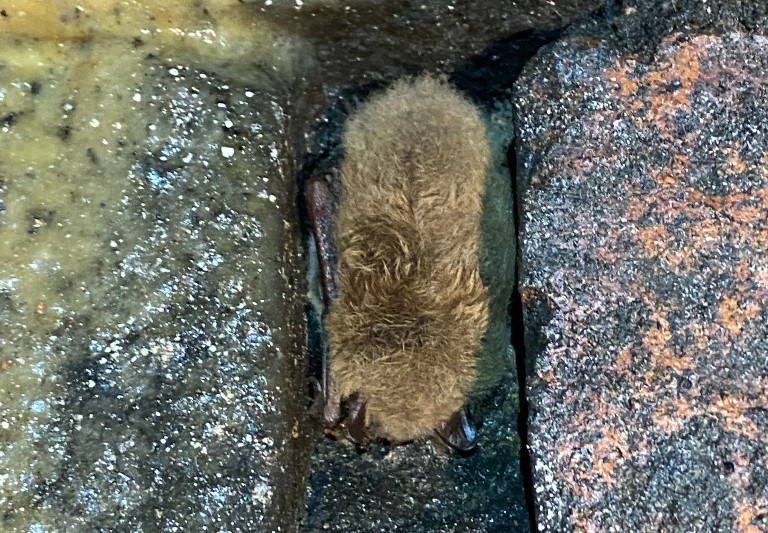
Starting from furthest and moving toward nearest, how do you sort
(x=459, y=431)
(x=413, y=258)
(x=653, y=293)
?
(x=459, y=431)
(x=413, y=258)
(x=653, y=293)

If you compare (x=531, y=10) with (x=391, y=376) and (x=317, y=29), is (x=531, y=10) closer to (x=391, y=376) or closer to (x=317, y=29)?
(x=317, y=29)

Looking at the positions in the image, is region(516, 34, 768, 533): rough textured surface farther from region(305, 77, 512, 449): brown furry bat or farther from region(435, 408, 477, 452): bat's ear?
region(435, 408, 477, 452): bat's ear

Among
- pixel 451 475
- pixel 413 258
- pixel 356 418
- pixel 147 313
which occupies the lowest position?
pixel 451 475

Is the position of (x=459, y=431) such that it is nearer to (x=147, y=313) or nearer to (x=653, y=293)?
(x=653, y=293)

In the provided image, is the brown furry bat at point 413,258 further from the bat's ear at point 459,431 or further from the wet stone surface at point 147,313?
the wet stone surface at point 147,313

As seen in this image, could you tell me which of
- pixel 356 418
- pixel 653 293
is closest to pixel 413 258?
pixel 356 418

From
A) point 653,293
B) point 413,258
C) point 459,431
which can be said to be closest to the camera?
point 653,293

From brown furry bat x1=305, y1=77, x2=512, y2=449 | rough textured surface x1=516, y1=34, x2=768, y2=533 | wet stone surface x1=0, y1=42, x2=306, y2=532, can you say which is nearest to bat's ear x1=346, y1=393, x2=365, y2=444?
brown furry bat x1=305, y1=77, x2=512, y2=449
